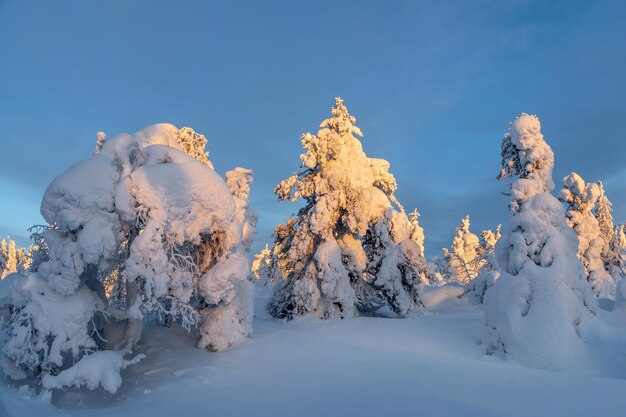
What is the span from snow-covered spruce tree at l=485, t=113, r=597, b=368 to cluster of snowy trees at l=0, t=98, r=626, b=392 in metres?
0.04

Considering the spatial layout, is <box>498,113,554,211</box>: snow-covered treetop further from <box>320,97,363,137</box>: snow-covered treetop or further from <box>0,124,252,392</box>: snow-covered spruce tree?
<box>0,124,252,392</box>: snow-covered spruce tree

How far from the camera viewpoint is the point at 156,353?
1043cm

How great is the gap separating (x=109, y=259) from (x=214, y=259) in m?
3.20

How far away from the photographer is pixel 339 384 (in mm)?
7871

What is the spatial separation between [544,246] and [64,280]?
13.5m

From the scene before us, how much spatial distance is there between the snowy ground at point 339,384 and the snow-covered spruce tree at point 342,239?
14.6 ft

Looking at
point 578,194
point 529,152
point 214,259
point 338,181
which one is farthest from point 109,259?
point 578,194

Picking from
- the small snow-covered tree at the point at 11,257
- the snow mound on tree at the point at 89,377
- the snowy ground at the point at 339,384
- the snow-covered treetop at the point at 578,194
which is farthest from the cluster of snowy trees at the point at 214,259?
the small snow-covered tree at the point at 11,257

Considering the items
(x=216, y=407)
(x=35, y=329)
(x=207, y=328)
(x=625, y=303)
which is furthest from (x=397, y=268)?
(x=35, y=329)

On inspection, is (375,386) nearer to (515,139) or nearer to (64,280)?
(64,280)

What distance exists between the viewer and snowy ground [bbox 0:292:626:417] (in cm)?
652

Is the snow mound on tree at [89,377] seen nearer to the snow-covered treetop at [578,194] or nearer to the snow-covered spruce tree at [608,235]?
the snow-covered treetop at [578,194]

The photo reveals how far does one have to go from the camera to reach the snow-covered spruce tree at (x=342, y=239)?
17.0m

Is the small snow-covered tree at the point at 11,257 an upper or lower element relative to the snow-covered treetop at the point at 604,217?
lower
